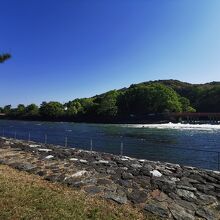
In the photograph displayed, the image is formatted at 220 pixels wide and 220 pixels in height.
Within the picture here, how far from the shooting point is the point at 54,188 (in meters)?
10.4

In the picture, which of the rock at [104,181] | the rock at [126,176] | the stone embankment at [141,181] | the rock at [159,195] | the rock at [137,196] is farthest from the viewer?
the rock at [126,176]

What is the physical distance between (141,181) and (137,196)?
1756 mm

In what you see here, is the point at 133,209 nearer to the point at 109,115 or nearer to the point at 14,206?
the point at 14,206

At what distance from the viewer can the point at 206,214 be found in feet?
29.7

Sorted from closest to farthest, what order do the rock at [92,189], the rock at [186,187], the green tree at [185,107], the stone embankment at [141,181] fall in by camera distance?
the stone embankment at [141,181]
the rock at [92,189]
the rock at [186,187]
the green tree at [185,107]

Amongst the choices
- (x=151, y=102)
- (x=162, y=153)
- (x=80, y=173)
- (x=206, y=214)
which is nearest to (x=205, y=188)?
(x=206, y=214)

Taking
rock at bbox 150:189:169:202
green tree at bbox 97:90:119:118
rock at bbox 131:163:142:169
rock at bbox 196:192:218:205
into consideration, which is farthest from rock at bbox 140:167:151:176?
green tree at bbox 97:90:119:118

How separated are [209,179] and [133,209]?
502 cm

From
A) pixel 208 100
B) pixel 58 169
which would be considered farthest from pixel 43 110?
pixel 58 169

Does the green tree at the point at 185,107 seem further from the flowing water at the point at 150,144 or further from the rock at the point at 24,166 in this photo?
the rock at the point at 24,166

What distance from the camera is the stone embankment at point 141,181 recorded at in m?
9.42

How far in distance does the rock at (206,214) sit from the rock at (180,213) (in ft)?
0.76

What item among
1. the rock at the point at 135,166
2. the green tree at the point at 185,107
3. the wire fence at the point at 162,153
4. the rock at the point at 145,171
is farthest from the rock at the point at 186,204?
the green tree at the point at 185,107

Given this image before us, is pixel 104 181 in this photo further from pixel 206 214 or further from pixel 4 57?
pixel 4 57
